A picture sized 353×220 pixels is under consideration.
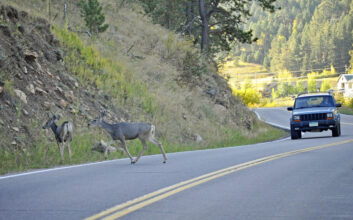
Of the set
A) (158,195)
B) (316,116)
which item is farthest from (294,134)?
(158,195)

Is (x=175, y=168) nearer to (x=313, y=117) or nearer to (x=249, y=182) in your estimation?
(x=249, y=182)

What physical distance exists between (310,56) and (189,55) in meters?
175

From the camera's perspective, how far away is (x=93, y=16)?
26.9 metres

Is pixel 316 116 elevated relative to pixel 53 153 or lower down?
elevated

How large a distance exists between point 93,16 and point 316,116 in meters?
12.3

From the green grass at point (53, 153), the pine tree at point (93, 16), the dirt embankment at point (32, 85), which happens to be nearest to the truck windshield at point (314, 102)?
the green grass at point (53, 153)

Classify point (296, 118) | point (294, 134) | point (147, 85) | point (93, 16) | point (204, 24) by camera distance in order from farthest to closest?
point (204, 24) → point (93, 16) → point (147, 85) → point (294, 134) → point (296, 118)

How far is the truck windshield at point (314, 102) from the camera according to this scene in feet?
78.9

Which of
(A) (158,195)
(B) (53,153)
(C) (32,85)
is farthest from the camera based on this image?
(C) (32,85)

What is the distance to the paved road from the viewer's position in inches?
269

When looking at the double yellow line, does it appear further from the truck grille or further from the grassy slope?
the truck grille

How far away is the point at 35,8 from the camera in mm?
25875

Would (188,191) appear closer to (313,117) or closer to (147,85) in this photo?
(313,117)

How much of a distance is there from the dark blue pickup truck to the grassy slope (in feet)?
9.44
